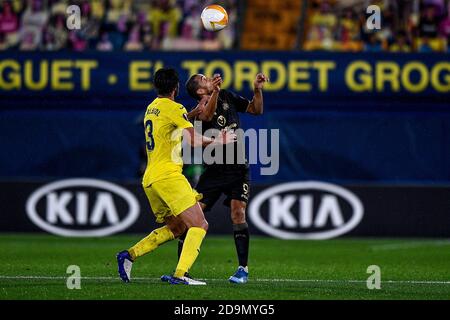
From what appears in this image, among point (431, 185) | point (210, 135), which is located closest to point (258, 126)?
point (431, 185)

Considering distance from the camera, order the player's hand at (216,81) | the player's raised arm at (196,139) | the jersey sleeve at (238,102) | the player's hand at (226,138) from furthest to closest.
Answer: the jersey sleeve at (238,102)
the player's hand at (216,81)
the player's hand at (226,138)
the player's raised arm at (196,139)

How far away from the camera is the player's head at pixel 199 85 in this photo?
34.4 ft

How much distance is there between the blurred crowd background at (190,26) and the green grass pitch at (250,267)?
464cm

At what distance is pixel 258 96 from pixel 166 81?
48.8 inches

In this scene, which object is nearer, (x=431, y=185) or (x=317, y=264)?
(x=317, y=264)

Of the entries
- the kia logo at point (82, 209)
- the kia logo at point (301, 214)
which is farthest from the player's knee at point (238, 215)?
the kia logo at point (82, 209)

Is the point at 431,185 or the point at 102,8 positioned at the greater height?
the point at 102,8

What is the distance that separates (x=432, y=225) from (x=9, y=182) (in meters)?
6.98

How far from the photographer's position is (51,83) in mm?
17641

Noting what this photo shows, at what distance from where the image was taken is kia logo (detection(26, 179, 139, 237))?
17.0m

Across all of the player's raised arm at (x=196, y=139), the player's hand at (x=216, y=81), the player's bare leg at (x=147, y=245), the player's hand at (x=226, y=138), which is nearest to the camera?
the player's raised arm at (x=196, y=139)

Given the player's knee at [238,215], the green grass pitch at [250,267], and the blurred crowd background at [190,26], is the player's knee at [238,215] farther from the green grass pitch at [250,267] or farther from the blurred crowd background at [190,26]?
the blurred crowd background at [190,26]

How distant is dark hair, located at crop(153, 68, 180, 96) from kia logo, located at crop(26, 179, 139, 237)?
7.53 m

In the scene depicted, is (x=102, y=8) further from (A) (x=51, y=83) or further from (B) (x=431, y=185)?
(B) (x=431, y=185)
